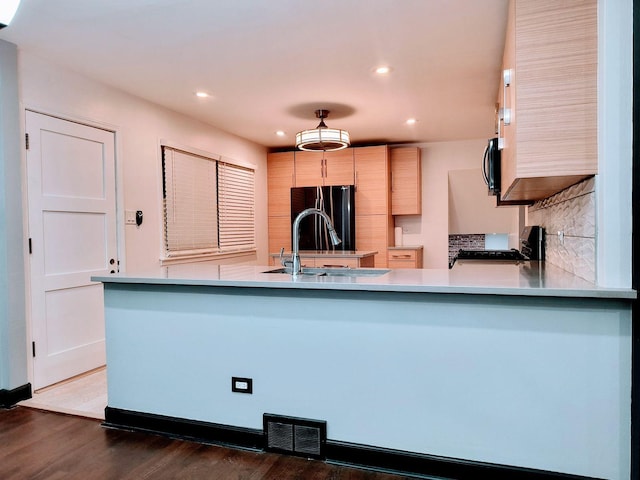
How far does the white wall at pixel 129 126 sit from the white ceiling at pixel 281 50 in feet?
0.40

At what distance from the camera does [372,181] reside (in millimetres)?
5949

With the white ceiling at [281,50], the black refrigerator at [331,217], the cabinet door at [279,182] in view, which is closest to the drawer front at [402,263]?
the black refrigerator at [331,217]

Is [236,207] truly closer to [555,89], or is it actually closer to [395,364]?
[395,364]

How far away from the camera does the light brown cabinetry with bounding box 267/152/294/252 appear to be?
20.9ft

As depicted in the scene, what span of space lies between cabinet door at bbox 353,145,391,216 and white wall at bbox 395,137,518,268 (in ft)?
2.17

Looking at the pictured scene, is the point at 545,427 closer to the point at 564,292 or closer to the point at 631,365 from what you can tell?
the point at 631,365

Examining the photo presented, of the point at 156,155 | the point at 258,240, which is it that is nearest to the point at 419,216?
the point at 258,240

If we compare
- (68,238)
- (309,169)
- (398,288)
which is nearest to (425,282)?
(398,288)

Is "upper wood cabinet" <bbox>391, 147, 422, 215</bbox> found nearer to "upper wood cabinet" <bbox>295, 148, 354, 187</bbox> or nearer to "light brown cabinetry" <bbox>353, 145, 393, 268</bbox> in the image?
"light brown cabinetry" <bbox>353, 145, 393, 268</bbox>

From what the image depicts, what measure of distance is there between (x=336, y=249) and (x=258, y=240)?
1.16 metres

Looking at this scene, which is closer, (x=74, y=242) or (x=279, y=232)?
(x=74, y=242)

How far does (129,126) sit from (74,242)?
1182 mm

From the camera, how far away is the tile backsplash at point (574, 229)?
1798mm

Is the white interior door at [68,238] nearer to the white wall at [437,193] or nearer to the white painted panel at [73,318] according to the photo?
the white painted panel at [73,318]
